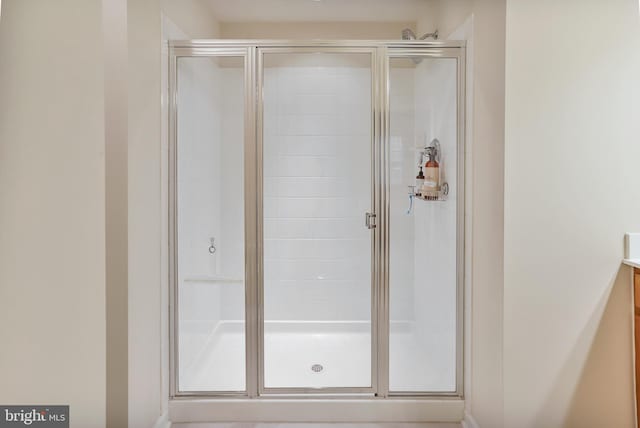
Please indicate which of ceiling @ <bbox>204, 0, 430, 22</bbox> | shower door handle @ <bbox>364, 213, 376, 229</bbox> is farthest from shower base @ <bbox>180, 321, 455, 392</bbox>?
A: ceiling @ <bbox>204, 0, 430, 22</bbox>

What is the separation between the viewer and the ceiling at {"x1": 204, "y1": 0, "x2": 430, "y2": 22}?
2.90 m

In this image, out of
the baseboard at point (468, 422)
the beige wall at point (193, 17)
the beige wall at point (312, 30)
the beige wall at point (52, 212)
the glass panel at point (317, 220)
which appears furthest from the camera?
the beige wall at point (312, 30)

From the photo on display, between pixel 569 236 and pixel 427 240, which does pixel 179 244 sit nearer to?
pixel 427 240

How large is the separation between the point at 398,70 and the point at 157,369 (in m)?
2.03

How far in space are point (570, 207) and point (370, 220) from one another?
987 mm

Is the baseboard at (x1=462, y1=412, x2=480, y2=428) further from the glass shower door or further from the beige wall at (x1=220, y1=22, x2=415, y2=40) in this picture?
the beige wall at (x1=220, y1=22, x2=415, y2=40)

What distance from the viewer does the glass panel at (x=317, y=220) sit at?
7.83ft

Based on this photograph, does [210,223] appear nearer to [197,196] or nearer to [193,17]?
[197,196]

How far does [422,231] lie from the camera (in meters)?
2.44

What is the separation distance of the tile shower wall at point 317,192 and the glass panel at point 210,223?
0.17m

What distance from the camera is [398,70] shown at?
235cm

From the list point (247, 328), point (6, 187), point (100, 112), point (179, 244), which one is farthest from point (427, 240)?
point (6, 187)

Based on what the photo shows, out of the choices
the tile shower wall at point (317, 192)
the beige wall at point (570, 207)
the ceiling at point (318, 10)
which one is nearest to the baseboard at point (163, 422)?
the tile shower wall at point (317, 192)

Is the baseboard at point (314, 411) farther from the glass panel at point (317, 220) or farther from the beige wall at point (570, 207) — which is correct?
the beige wall at point (570, 207)
